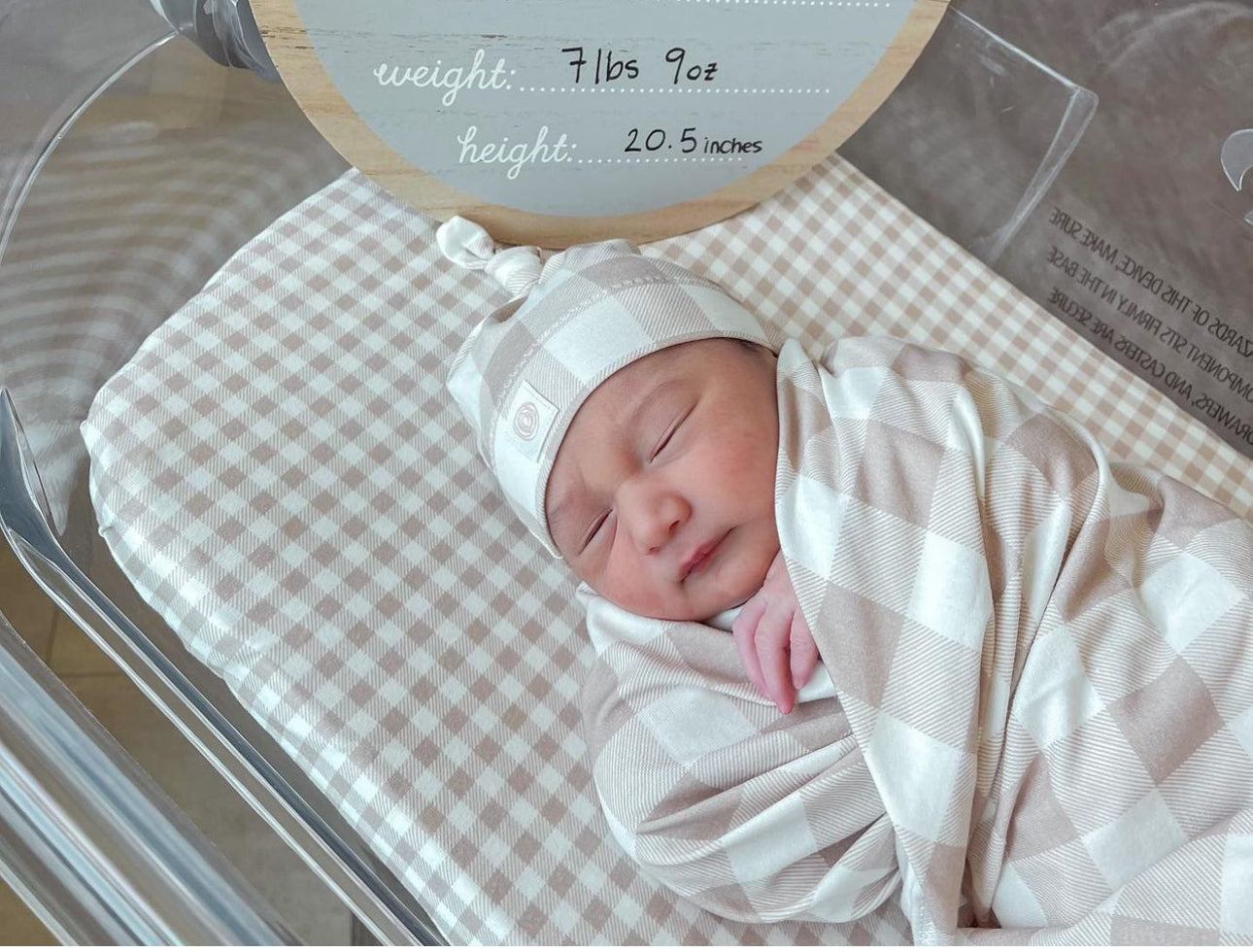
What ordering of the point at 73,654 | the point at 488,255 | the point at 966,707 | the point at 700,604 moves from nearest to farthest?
the point at 966,707, the point at 700,604, the point at 73,654, the point at 488,255

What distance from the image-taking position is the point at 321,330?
997 millimetres

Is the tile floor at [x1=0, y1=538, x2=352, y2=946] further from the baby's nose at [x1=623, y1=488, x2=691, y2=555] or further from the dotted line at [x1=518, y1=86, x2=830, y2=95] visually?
the dotted line at [x1=518, y1=86, x2=830, y2=95]

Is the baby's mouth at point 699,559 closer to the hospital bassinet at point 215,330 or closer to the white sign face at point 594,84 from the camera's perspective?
the hospital bassinet at point 215,330

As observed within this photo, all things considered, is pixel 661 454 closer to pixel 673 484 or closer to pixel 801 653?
pixel 673 484

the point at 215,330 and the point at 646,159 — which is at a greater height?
the point at 646,159

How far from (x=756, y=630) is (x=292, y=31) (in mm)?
599

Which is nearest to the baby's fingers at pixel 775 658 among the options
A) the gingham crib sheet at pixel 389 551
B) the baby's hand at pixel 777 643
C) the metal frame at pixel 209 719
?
the baby's hand at pixel 777 643

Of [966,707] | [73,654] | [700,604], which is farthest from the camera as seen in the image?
[73,654]

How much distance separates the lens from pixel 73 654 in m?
0.95

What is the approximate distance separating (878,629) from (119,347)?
2.36ft

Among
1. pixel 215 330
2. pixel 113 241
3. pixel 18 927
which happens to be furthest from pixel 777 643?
pixel 18 927

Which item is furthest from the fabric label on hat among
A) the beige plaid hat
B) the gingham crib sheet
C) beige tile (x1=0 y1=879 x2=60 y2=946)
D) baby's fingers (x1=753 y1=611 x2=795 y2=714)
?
beige tile (x1=0 y1=879 x2=60 y2=946)

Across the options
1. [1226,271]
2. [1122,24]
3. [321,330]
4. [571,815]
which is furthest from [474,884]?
[1122,24]

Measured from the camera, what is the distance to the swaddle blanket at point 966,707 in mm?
714
